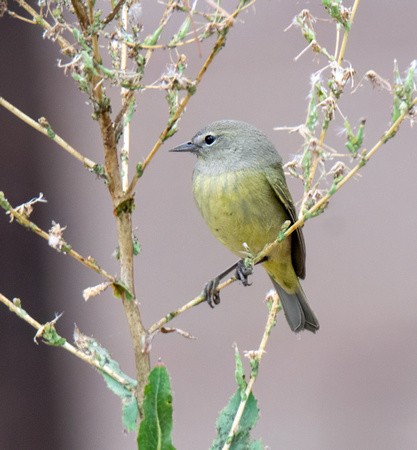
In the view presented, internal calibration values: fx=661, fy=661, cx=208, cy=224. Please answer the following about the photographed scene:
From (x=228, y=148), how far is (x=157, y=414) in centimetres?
106

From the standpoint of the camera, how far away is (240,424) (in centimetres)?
94

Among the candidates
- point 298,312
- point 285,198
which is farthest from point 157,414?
point 298,312

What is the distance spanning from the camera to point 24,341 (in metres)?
2.91

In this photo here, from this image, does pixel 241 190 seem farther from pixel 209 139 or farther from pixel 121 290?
pixel 121 290

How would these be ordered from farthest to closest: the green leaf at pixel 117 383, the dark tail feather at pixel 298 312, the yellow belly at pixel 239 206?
the dark tail feather at pixel 298 312
the yellow belly at pixel 239 206
the green leaf at pixel 117 383

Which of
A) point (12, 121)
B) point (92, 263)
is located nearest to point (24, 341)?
point (12, 121)

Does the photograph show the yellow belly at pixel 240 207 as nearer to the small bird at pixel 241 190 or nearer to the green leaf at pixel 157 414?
the small bird at pixel 241 190

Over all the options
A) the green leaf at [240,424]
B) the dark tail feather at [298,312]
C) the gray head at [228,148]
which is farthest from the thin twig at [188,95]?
the dark tail feather at [298,312]

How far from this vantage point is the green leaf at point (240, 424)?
94 cm

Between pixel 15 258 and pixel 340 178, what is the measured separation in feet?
7.37

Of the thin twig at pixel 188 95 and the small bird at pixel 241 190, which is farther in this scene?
the small bird at pixel 241 190

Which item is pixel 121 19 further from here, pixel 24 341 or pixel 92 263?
pixel 24 341

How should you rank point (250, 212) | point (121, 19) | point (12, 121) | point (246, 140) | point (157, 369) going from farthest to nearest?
point (12, 121), point (246, 140), point (250, 212), point (121, 19), point (157, 369)

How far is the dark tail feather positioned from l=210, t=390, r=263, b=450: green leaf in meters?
0.94
